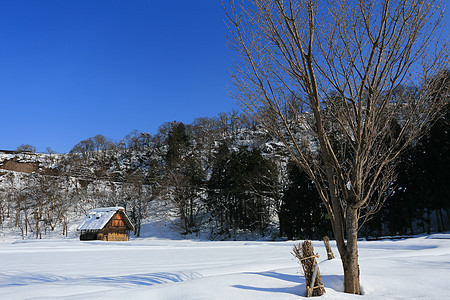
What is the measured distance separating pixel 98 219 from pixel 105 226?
114 cm

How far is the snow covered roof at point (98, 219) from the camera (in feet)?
83.7

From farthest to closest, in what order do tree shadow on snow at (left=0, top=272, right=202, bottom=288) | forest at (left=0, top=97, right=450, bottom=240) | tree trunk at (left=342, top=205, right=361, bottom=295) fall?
forest at (left=0, top=97, right=450, bottom=240) < tree shadow on snow at (left=0, top=272, right=202, bottom=288) < tree trunk at (left=342, top=205, right=361, bottom=295)

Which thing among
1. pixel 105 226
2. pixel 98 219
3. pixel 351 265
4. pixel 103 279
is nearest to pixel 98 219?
pixel 98 219

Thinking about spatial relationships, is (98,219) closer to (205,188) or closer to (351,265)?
(205,188)

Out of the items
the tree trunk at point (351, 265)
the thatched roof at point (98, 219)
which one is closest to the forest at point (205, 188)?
the thatched roof at point (98, 219)

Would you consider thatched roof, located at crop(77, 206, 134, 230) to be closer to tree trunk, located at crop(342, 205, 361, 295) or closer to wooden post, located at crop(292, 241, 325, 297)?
wooden post, located at crop(292, 241, 325, 297)

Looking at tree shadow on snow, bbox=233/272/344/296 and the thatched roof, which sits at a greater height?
the thatched roof

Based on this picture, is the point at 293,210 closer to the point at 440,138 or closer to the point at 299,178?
the point at 299,178

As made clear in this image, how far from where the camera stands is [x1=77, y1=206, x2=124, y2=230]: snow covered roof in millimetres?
25500

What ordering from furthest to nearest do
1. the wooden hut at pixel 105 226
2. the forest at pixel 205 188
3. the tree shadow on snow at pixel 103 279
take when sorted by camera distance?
the wooden hut at pixel 105 226 < the forest at pixel 205 188 < the tree shadow on snow at pixel 103 279

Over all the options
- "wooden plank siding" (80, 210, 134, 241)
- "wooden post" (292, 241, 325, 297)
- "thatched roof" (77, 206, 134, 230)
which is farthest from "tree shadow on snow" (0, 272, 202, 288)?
"wooden plank siding" (80, 210, 134, 241)

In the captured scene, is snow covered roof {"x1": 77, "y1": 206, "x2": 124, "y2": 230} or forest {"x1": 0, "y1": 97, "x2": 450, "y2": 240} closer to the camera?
forest {"x1": 0, "y1": 97, "x2": 450, "y2": 240}

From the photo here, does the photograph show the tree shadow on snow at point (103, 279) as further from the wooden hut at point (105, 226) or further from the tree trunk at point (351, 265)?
the wooden hut at point (105, 226)

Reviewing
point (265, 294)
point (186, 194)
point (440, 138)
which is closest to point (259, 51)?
point (265, 294)
